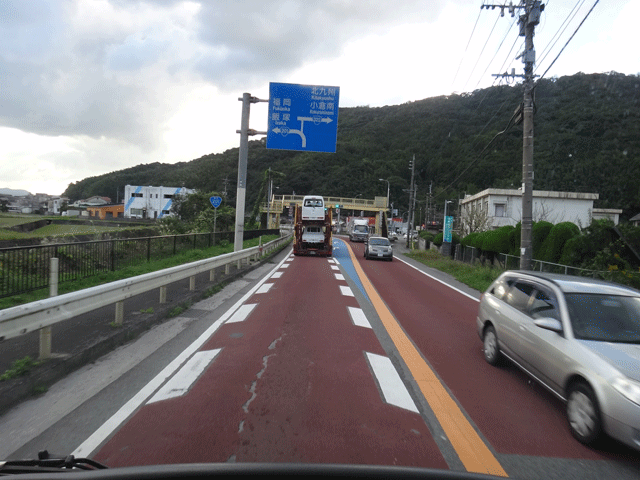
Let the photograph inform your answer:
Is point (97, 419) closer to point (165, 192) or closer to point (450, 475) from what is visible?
point (450, 475)

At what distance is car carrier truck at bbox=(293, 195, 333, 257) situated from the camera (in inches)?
1111

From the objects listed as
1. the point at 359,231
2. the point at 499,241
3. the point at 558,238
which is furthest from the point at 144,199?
the point at 558,238

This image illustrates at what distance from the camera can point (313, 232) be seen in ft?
94.1

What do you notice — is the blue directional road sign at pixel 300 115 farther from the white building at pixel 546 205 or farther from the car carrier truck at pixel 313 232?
the white building at pixel 546 205

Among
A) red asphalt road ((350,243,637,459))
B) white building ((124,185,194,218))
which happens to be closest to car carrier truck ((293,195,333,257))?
red asphalt road ((350,243,637,459))

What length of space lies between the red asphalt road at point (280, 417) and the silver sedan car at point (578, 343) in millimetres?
1403

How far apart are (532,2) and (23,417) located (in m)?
16.5

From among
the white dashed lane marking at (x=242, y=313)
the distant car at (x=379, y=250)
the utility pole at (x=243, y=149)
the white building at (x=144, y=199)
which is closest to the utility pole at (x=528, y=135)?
the white dashed lane marking at (x=242, y=313)

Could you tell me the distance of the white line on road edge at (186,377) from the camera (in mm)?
4316

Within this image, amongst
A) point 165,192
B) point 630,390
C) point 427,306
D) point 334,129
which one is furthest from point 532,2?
point 165,192

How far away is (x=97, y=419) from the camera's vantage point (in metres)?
3.73

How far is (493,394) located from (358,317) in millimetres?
4150

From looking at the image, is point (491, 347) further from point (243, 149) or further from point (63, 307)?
point (243, 149)

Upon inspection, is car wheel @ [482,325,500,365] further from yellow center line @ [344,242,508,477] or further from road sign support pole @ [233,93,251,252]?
road sign support pole @ [233,93,251,252]
